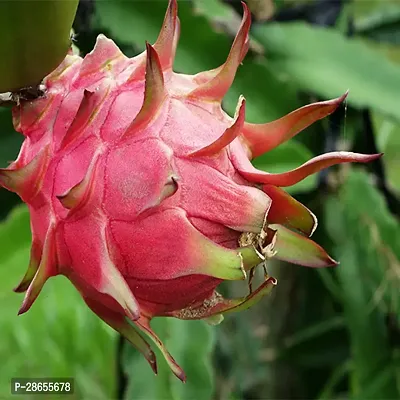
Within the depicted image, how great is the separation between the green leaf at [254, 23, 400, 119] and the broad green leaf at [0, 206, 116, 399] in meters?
0.53

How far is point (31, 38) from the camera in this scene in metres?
0.44

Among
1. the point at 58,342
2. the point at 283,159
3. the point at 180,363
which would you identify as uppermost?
the point at 283,159

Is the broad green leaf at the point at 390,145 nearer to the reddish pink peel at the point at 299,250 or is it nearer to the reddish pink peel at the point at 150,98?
the reddish pink peel at the point at 299,250

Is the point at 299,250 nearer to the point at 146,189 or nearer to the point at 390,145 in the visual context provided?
the point at 146,189

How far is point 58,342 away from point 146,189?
1089 mm

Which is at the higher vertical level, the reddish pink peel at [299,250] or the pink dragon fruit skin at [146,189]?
the pink dragon fruit skin at [146,189]

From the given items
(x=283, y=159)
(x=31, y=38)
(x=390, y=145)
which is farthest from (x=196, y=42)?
(x=390, y=145)

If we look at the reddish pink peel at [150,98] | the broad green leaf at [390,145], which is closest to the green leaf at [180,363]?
the reddish pink peel at [150,98]

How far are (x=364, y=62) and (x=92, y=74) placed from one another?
0.75 metres

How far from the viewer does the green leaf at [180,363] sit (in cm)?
88

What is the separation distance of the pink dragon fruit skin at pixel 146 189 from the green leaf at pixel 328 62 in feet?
2.03

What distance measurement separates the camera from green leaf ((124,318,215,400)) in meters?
0.88

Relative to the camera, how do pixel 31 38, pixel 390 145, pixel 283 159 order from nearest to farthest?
1. pixel 31 38
2. pixel 283 159
3. pixel 390 145

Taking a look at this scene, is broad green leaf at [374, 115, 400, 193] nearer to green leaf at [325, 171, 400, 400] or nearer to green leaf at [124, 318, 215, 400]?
green leaf at [325, 171, 400, 400]
